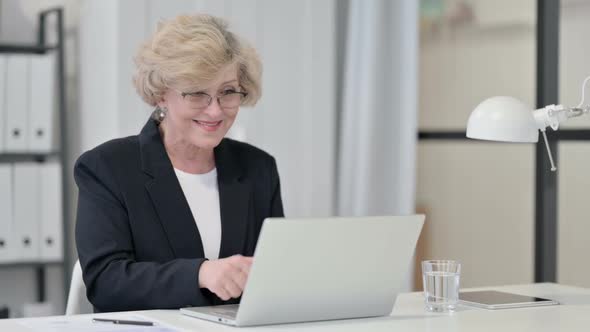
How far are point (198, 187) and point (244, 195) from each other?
0.40 ft

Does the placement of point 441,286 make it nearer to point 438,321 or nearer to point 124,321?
point 438,321

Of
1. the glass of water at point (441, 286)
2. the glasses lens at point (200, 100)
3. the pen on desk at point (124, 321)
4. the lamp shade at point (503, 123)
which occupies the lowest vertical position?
the pen on desk at point (124, 321)

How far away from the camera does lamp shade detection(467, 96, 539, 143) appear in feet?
7.05

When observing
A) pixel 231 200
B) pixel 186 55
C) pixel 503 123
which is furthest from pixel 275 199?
pixel 503 123

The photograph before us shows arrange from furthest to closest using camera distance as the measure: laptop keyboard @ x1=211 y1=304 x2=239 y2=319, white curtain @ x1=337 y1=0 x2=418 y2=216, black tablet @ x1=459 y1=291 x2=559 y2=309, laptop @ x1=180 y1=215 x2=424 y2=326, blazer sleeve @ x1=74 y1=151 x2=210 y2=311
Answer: white curtain @ x1=337 y1=0 x2=418 y2=216, black tablet @ x1=459 y1=291 x2=559 y2=309, blazer sleeve @ x1=74 y1=151 x2=210 y2=311, laptop keyboard @ x1=211 y1=304 x2=239 y2=319, laptop @ x1=180 y1=215 x2=424 y2=326

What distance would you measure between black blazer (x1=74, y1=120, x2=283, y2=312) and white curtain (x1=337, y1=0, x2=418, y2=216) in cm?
177

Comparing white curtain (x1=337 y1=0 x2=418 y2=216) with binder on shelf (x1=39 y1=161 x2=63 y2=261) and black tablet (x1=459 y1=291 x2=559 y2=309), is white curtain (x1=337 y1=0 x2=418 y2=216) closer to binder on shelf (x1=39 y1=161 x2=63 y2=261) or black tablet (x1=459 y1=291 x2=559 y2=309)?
binder on shelf (x1=39 y1=161 x2=63 y2=261)

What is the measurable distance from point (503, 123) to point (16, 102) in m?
2.25

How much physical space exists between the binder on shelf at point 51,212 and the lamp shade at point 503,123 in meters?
2.16

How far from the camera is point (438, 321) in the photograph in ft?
6.43

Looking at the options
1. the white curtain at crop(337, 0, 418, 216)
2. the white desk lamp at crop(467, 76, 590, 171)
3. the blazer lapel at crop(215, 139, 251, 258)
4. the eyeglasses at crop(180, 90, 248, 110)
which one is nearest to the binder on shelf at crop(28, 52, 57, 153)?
the white curtain at crop(337, 0, 418, 216)

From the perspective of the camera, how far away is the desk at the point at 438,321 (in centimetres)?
185

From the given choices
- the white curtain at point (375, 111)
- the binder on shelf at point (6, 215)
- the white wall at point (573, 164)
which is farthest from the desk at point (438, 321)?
the white curtain at point (375, 111)

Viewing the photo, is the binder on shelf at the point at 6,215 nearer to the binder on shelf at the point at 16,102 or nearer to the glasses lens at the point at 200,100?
the binder on shelf at the point at 16,102
